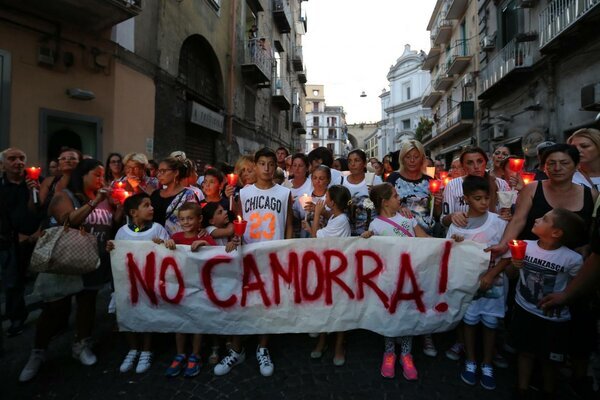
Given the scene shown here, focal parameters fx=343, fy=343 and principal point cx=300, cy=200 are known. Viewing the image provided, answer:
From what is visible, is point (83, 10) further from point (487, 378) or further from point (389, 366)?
Answer: point (487, 378)

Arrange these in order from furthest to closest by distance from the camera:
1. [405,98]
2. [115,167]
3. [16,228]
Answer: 1. [405,98]
2. [115,167]
3. [16,228]

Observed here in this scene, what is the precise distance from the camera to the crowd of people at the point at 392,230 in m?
2.45

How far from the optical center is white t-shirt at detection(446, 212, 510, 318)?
9.38 feet

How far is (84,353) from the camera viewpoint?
3105mm

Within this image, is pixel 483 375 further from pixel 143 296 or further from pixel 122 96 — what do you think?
pixel 122 96

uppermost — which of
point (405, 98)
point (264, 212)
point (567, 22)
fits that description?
point (405, 98)

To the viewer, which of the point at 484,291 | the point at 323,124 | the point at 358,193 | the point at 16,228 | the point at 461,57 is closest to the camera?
the point at 484,291

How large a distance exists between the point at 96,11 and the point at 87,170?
5569 millimetres

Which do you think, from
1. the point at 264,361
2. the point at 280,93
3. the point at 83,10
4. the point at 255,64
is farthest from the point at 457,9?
the point at 264,361

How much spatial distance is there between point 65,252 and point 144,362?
3.79 ft

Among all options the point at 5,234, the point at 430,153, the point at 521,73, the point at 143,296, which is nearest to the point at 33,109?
the point at 5,234

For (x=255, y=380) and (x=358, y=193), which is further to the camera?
(x=358, y=193)

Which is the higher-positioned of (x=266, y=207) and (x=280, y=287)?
(x=266, y=207)

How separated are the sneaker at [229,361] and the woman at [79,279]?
1.18 m
